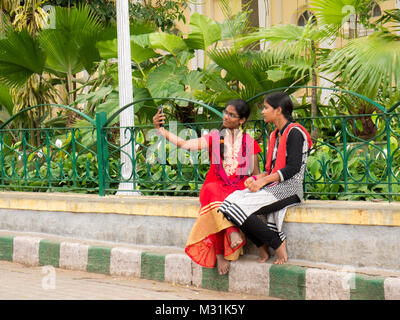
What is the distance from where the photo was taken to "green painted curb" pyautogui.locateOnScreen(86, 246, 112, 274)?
18.6 ft

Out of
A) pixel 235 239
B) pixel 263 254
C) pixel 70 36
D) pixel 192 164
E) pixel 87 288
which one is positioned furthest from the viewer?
pixel 70 36

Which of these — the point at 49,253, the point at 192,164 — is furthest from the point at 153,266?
the point at 49,253

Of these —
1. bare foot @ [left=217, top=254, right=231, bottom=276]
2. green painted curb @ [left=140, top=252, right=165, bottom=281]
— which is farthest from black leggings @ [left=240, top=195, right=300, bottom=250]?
green painted curb @ [left=140, top=252, right=165, bottom=281]

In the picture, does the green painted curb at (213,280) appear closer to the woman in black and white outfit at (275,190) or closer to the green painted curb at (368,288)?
the woman in black and white outfit at (275,190)

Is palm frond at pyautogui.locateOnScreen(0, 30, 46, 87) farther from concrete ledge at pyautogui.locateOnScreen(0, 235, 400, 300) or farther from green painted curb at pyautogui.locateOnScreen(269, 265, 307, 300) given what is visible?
green painted curb at pyautogui.locateOnScreen(269, 265, 307, 300)

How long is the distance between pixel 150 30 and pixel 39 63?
150 centimetres

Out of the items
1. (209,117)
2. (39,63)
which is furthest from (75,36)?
(209,117)

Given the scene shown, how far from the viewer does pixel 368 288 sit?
4281 mm

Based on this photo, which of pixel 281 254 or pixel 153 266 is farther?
pixel 153 266

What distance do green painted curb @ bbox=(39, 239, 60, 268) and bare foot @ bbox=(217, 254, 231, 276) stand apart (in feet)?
5.71

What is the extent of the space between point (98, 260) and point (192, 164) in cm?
115

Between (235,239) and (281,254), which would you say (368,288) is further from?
(235,239)

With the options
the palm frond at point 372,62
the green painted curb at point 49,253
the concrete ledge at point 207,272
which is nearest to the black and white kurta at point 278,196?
the concrete ledge at point 207,272

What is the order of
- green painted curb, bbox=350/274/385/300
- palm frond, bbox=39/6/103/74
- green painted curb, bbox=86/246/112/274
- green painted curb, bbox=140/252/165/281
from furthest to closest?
1. palm frond, bbox=39/6/103/74
2. green painted curb, bbox=86/246/112/274
3. green painted curb, bbox=140/252/165/281
4. green painted curb, bbox=350/274/385/300
